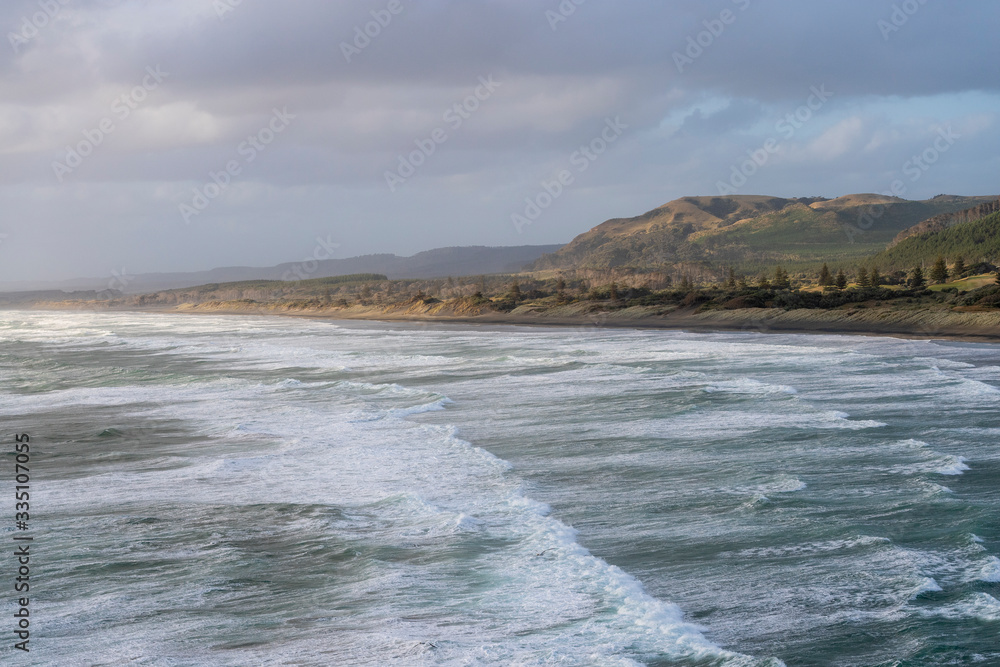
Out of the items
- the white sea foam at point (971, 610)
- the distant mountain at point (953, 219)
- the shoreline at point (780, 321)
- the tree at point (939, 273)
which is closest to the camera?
the white sea foam at point (971, 610)

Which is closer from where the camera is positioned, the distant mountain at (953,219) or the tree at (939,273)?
the tree at (939,273)

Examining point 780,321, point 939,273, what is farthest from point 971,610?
point 939,273

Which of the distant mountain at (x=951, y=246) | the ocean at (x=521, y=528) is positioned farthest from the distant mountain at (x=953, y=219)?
the ocean at (x=521, y=528)

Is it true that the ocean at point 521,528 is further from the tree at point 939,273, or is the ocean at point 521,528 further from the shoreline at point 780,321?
the tree at point 939,273

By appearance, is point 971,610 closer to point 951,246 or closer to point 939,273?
point 939,273

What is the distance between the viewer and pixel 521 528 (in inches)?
421

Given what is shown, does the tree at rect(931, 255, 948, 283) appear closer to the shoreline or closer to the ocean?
the shoreline

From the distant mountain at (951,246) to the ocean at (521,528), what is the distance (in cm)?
7480

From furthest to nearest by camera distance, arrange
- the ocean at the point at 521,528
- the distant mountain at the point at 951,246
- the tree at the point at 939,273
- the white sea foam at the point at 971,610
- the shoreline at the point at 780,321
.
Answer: the distant mountain at the point at 951,246 < the tree at the point at 939,273 < the shoreline at the point at 780,321 < the white sea foam at the point at 971,610 < the ocean at the point at 521,528

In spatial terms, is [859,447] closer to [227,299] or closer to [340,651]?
[340,651]

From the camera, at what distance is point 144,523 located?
36.8ft

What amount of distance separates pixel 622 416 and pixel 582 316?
180ft

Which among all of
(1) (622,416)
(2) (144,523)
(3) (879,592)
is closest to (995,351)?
(1) (622,416)

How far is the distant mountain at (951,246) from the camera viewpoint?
88125mm
